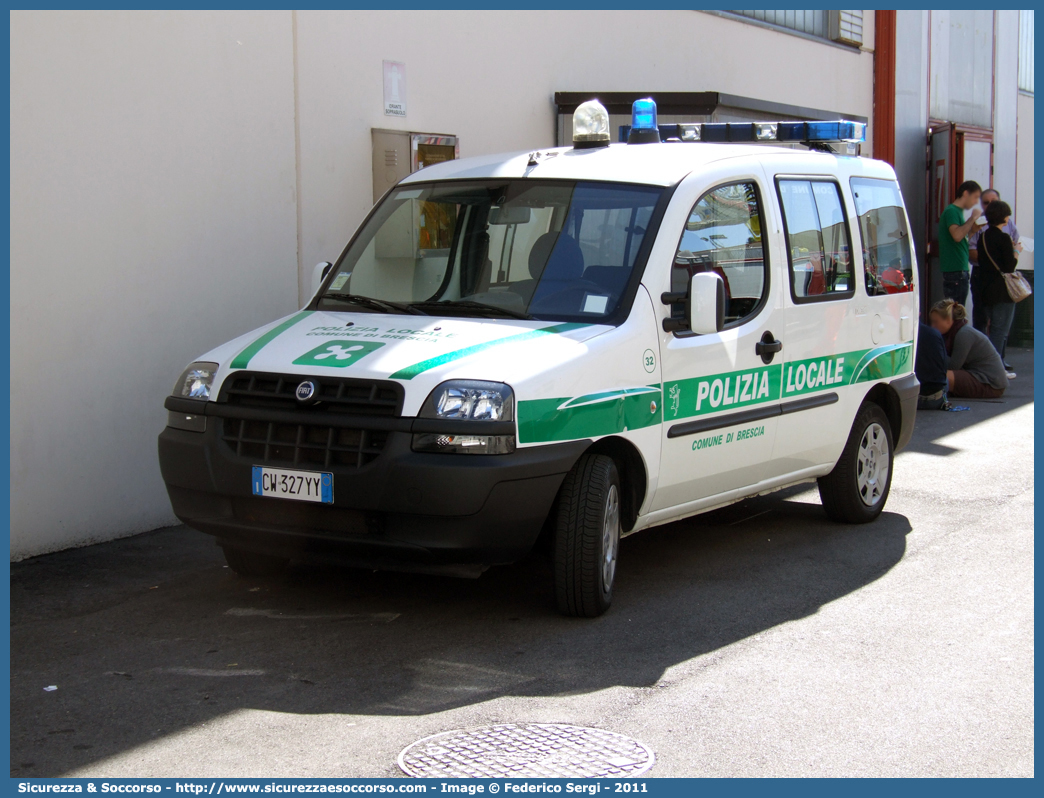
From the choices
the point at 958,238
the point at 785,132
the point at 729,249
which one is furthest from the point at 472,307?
the point at 958,238

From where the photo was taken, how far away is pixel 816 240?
673 cm

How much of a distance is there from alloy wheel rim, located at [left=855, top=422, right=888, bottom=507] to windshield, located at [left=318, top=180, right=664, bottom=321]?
7.78ft

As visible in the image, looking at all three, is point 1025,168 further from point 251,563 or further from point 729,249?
point 251,563

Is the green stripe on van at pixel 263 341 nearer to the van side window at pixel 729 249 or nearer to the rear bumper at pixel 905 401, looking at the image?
the van side window at pixel 729 249

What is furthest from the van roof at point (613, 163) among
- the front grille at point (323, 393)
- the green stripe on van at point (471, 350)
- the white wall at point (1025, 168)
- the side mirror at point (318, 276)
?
the white wall at point (1025, 168)

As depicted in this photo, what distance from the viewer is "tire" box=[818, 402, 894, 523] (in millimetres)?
7121

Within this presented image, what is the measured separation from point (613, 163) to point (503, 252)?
2.42ft

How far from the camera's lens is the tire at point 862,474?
23.4 feet

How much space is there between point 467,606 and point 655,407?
4.11 feet

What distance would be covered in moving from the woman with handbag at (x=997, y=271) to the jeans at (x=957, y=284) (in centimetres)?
25

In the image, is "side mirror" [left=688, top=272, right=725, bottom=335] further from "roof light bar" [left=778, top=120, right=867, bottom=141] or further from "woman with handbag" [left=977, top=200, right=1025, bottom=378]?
"woman with handbag" [left=977, top=200, right=1025, bottom=378]
